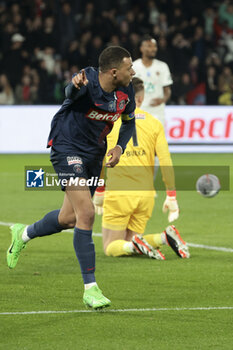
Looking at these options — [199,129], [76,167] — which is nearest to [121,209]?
[76,167]

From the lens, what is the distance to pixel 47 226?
7.83m

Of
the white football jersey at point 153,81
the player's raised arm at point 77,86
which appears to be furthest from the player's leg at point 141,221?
the white football jersey at point 153,81

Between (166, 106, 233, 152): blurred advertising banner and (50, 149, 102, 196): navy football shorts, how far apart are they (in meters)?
14.3

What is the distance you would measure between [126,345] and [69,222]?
197 centimetres

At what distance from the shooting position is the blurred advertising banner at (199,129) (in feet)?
70.7

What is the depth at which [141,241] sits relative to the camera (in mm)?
8938

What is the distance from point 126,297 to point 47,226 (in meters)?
1.02

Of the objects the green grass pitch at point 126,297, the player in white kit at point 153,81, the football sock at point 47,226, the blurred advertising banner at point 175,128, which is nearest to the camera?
the green grass pitch at point 126,297

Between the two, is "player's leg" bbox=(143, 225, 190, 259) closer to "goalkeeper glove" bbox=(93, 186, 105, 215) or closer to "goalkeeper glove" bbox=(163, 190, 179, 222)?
"goalkeeper glove" bbox=(163, 190, 179, 222)

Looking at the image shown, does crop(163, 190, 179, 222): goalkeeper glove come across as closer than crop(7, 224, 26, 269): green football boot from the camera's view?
No

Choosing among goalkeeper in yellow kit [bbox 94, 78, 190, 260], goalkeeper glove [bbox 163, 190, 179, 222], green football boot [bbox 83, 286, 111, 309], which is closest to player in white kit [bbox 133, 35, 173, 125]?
goalkeeper in yellow kit [bbox 94, 78, 190, 260]

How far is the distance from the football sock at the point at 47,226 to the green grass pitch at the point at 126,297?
416 mm

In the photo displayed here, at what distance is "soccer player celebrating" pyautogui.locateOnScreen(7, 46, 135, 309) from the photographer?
6863mm

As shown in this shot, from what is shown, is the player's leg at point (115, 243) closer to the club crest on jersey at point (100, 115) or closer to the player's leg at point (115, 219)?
the player's leg at point (115, 219)
